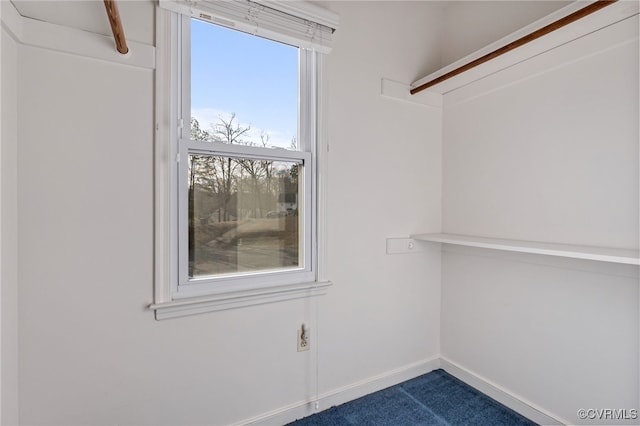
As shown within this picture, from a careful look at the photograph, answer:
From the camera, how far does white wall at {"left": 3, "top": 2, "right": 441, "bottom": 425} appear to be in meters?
1.24

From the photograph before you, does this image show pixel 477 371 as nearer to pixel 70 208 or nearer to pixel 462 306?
pixel 462 306

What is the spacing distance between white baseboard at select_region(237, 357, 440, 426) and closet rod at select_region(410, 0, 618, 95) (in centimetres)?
201

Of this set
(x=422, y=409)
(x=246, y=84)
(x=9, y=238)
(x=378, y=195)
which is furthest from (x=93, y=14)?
(x=422, y=409)

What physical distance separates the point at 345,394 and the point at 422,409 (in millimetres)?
479

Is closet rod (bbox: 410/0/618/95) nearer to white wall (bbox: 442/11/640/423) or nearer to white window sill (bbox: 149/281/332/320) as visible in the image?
white wall (bbox: 442/11/640/423)

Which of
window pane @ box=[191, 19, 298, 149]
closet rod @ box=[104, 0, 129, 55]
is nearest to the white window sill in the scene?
window pane @ box=[191, 19, 298, 149]

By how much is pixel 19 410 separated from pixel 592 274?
2.65 meters

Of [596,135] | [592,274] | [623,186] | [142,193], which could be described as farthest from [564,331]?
[142,193]

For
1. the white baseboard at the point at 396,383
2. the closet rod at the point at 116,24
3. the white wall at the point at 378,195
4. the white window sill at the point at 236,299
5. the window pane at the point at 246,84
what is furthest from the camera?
the white wall at the point at 378,195

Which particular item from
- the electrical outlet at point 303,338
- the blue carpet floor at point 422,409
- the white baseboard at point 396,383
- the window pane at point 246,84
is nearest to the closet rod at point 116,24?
the window pane at point 246,84

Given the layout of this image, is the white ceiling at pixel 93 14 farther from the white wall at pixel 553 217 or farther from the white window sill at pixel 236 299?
the white wall at pixel 553 217

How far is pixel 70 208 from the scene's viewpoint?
1.28m

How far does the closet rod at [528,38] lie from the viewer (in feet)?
4.07

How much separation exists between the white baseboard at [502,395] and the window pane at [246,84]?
6.51 ft
